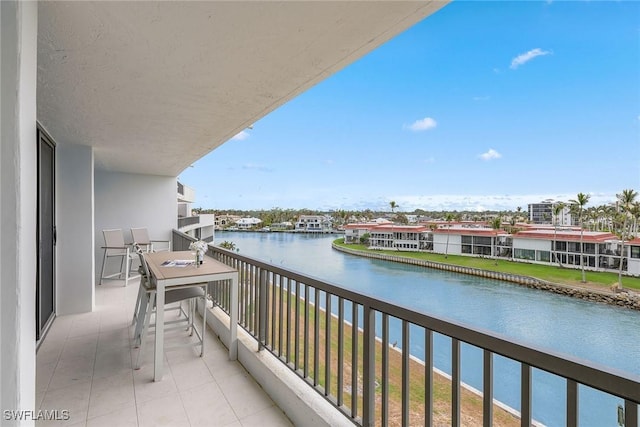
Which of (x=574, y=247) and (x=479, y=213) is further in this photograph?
(x=479, y=213)

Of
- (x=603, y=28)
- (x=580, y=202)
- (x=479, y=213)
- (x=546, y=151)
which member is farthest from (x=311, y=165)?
(x=603, y=28)

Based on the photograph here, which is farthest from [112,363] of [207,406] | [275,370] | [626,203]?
[626,203]

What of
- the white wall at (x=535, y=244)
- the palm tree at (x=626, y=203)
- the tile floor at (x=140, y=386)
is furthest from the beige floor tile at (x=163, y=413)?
the white wall at (x=535, y=244)

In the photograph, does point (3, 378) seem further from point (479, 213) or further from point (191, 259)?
point (479, 213)

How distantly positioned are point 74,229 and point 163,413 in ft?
10.7

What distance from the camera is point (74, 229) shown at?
13.2 feet

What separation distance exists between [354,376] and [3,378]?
1.49 metres

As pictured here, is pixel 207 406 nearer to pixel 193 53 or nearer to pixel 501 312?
pixel 193 53

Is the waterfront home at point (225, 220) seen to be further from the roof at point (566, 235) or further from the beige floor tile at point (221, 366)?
the beige floor tile at point (221, 366)

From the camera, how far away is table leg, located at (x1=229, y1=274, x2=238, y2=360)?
276 centimetres

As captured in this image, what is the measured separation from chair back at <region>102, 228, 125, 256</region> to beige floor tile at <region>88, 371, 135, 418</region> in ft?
13.0

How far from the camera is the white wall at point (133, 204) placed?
6.30 m

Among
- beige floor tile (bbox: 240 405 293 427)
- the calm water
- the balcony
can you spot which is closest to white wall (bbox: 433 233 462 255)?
the calm water

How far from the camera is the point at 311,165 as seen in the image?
4453cm
